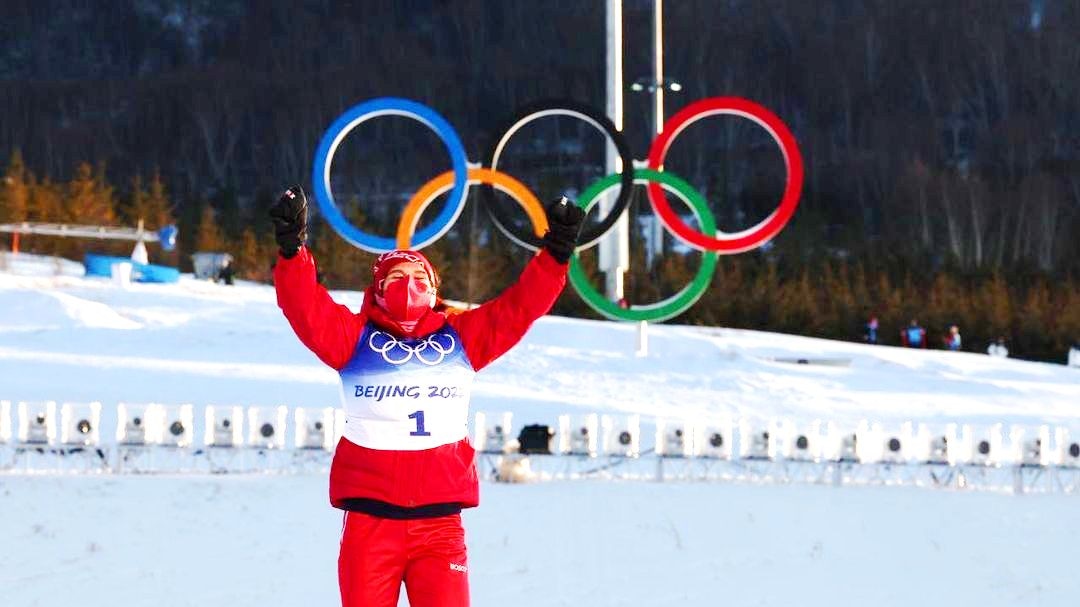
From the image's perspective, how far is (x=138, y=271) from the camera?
3064 cm

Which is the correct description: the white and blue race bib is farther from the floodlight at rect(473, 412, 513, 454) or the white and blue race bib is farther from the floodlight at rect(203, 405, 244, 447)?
the floodlight at rect(203, 405, 244, 447)

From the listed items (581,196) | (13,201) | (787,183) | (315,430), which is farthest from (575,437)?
(13,201)

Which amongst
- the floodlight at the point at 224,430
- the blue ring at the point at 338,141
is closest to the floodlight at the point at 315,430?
the floodlight at the point at 224,430

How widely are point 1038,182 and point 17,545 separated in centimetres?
4622

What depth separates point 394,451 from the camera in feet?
15.8

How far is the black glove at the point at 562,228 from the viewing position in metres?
4.87

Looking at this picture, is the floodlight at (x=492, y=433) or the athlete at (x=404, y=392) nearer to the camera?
the athlete at (x=404, y=392)

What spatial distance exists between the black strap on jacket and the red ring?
13.2 metres

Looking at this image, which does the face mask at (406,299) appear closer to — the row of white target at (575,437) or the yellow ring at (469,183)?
the row of white target at (575,437)

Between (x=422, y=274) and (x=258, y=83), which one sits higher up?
(x=258, y=83)

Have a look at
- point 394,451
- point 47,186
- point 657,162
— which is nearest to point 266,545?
point 394,451

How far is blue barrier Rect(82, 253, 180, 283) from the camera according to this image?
100 feet

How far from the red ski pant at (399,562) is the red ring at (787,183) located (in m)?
13.2

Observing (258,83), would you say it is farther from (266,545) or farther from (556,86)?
(266,545)
